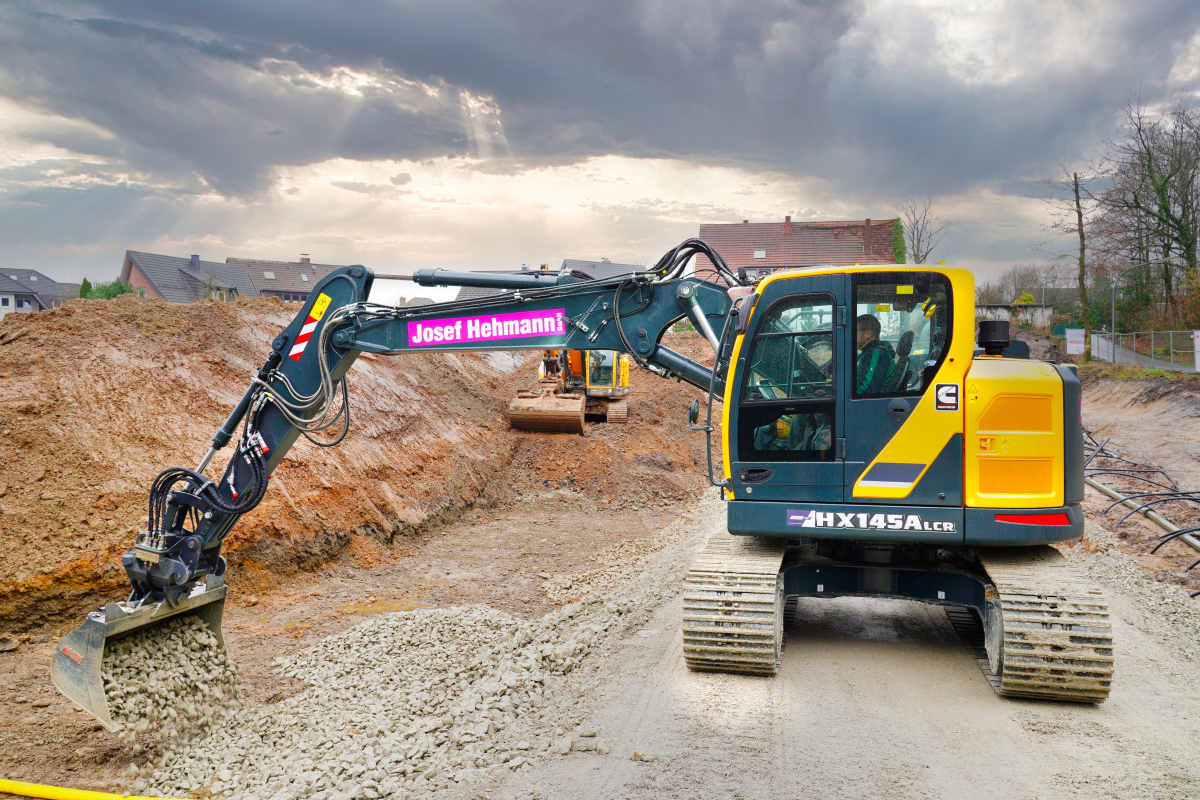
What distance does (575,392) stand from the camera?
796 inches

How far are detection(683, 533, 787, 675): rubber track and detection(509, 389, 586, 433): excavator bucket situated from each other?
12.3 metres

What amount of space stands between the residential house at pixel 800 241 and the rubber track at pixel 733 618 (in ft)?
114

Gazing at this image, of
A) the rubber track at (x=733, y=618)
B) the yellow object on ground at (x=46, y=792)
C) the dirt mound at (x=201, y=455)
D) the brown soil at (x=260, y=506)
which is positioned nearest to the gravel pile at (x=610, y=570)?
the brown soil at (x=260, y=506)

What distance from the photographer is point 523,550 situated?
460 inches

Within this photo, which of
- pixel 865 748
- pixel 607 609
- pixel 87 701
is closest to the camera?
pixel 865 748

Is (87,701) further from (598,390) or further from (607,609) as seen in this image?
(598,390)

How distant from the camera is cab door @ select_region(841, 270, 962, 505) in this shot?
5.08 metres

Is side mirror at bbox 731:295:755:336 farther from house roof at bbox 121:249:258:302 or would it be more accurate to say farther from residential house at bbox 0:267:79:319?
residential house at bbox 0:267:79:319

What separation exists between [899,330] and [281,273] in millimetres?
56025

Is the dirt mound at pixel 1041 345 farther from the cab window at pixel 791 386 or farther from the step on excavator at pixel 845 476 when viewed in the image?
the cab window at pixel 791 386

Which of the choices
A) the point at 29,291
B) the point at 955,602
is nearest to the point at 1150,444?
the point at 955,602

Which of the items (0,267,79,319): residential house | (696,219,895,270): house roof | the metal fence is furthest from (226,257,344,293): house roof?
the metal fence

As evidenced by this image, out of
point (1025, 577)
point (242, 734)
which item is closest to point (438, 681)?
point (242, 734)

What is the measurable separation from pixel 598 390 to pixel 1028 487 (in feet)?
51.9
